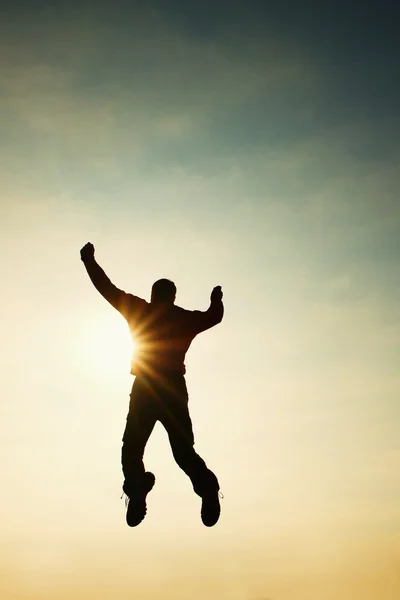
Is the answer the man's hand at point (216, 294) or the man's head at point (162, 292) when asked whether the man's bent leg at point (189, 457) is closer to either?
the man's head at point (162, 292)

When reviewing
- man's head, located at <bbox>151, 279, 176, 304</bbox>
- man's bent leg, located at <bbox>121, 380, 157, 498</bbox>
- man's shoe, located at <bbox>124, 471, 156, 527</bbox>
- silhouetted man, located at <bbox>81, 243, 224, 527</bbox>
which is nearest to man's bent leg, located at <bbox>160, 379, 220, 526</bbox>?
silhouetted man, located at <bbox>81, 243, 224, 527</bbox>

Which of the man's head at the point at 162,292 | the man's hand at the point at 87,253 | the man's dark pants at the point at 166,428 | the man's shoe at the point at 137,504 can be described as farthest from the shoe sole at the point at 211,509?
the man's hand at the point at 87,253

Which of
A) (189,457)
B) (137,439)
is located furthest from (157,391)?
(189,457)

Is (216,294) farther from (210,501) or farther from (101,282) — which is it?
(210,501)

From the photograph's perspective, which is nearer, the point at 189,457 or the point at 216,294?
the point at 189,457

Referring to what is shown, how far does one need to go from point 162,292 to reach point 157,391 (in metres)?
1.18

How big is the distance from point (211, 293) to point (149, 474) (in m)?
2.36

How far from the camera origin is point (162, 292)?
6.52m

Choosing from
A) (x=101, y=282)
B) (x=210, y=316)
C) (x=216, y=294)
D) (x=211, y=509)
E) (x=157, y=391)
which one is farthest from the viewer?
(x=216, y=294)

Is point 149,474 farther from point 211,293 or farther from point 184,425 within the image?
point 211,293

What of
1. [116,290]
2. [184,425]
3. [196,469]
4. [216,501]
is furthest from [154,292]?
[216,501]

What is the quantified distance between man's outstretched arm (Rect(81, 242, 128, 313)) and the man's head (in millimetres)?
360

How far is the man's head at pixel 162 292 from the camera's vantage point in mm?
6512

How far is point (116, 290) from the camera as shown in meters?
6.59
